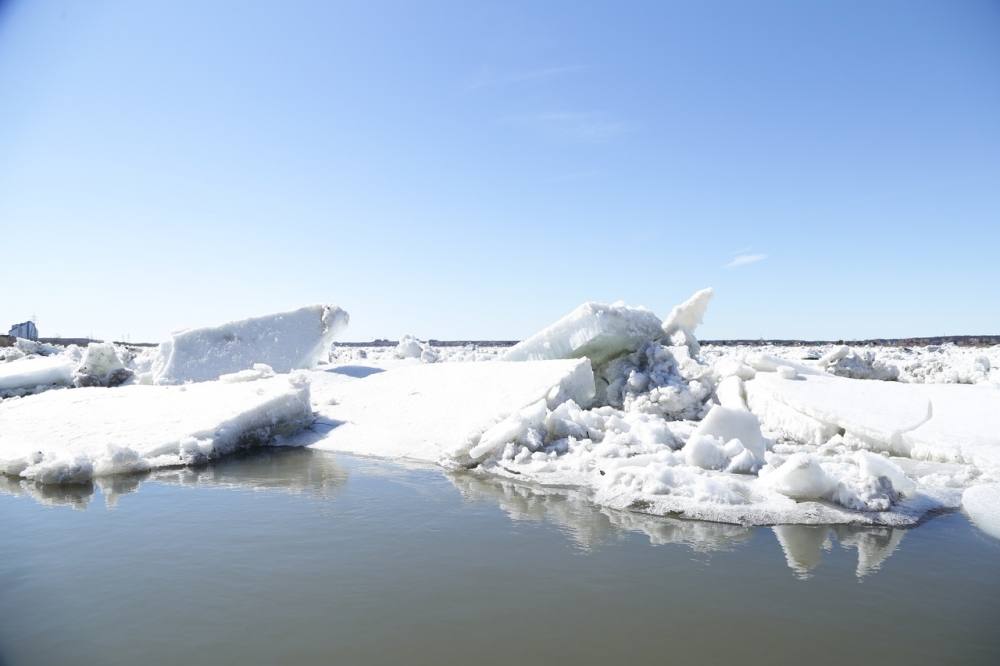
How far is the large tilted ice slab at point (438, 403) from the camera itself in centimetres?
814

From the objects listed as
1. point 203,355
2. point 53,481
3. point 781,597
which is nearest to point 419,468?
point 53,481

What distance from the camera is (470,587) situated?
3617mm

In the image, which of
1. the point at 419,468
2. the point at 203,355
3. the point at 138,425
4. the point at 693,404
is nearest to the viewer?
the point at 419,468

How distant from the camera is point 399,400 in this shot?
10086 mm

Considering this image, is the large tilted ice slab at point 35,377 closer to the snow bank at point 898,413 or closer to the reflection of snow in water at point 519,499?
the reflection of snow in water at point 519,499

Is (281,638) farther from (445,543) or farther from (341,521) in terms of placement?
(341,521)

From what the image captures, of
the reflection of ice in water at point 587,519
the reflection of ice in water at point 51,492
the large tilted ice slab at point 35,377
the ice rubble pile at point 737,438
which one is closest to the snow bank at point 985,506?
the ice rubble pile at point 737,438

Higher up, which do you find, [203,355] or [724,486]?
[203,355]

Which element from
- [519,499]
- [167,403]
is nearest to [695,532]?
[519,499]

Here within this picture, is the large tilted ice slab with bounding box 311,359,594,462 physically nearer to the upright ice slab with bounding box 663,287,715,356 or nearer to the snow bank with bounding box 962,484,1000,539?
the upright ice slab with bounding box 663,287,715,356

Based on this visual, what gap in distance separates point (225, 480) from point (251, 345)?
276 inches

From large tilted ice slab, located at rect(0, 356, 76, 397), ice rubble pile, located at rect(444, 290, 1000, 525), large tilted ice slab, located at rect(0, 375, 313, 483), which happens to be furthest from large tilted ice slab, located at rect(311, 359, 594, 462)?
large tilted ice slab, located at rect(0, 356, 76, 397)

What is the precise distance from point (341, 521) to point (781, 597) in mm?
3515

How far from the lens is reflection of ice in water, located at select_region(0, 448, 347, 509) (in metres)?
5.97
